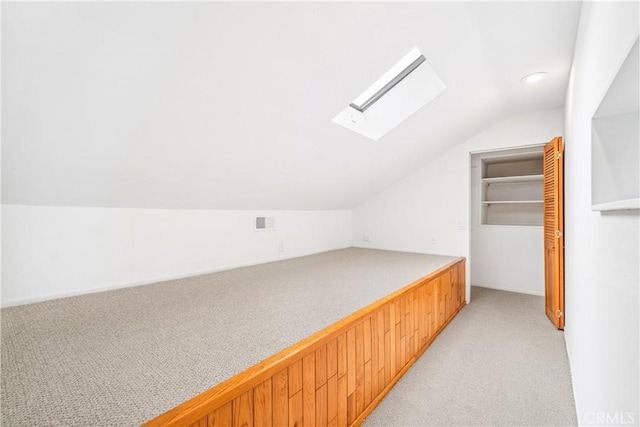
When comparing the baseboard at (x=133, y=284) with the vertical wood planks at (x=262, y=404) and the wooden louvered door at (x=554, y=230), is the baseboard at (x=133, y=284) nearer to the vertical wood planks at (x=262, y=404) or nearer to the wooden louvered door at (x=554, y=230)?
the vertical wood planks at (x=262, y=404)

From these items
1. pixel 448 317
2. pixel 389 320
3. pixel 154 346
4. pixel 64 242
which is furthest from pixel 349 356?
pixel 448 317

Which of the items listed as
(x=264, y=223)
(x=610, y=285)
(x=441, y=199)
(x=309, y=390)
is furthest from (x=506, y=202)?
(x=309, y=390)

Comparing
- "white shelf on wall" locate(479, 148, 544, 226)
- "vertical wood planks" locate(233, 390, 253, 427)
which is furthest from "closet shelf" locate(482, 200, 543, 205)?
"vertical wood planks" locate(233, 390, 253, 427)

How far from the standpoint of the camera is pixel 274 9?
3.74 ft

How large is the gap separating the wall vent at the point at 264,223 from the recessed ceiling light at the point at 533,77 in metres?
2.45

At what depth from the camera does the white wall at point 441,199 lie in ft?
10.1

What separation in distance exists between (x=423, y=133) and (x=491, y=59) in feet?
2.65

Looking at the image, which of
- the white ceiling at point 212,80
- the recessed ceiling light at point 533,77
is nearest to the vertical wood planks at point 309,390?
the white ceiling at point 212,80

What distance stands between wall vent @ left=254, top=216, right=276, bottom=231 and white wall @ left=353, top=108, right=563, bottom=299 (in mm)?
1556

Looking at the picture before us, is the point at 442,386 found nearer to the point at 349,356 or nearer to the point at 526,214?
the point at 349,356

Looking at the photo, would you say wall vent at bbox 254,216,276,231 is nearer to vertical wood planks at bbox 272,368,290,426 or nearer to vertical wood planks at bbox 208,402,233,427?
vertical wood planks at bbox 272,368,290,426

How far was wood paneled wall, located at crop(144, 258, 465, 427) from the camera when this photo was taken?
2.86ft

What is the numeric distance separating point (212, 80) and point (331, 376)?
1.43 metres

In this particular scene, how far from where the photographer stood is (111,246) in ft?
5.97
